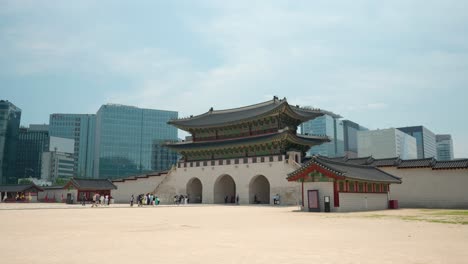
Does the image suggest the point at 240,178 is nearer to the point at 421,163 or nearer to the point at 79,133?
the point at 421,163

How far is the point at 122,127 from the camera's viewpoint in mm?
155750

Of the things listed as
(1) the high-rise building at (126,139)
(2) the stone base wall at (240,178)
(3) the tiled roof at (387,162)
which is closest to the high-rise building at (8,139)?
(1) the high-rise building at (126,139)

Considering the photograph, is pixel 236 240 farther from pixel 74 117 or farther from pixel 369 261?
pixel 74 117

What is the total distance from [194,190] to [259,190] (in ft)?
41.9

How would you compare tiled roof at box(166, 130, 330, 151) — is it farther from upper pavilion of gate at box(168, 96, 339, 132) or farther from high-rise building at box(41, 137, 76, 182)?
high-rise building at box(41, 137, 76, 182)

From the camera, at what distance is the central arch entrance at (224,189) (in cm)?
6234

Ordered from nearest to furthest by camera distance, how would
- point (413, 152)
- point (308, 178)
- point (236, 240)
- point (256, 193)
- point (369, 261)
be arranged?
point (369, 261)
point (236, 240)
point (308, 178)
point (256, 193)
point (413, 152)

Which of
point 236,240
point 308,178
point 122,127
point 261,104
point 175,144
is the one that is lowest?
point 236,240

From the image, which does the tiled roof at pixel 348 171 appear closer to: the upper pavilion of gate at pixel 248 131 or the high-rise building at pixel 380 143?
the upper pavilion of gate at pixel 248 131

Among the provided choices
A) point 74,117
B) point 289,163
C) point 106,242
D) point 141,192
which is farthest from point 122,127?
point 106,242

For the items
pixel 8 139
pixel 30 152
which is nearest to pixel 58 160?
pixel 30 152

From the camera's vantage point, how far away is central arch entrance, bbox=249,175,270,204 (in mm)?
57969

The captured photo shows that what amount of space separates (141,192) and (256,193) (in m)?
22.1

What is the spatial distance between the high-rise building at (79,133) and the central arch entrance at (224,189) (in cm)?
11675
